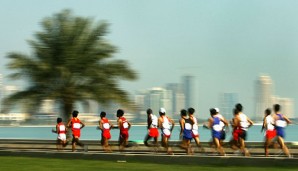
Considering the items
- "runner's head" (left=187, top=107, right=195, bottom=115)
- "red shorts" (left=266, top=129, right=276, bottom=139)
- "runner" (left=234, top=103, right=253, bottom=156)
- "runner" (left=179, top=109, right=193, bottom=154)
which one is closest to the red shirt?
"runner" (left=179, top=109, right=193, bottom=154)

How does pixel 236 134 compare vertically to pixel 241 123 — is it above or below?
below

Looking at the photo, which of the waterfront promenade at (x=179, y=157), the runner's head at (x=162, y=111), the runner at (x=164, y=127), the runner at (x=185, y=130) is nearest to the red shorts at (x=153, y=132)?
the runner at (x=164, y=127)

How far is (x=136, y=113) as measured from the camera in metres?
33.7

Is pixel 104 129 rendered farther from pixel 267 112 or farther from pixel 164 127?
pixel 267 112

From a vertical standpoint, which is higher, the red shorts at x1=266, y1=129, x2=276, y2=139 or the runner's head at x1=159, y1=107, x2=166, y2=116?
the runner's head at x1=159, y1=107, x2=166, y2=116

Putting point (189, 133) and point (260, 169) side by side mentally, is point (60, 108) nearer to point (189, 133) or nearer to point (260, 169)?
point (189, 133)

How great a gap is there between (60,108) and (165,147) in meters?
12.4

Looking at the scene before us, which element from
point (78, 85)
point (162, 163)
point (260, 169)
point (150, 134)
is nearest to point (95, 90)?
point (78, 85)

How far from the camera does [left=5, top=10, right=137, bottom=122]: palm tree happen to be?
106 ft

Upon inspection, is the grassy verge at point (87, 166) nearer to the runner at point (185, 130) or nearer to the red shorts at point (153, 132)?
the runner at point (185, 130)

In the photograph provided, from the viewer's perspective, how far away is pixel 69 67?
32312mm

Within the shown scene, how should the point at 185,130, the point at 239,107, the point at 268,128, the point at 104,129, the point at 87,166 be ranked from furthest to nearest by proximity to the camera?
the point at 104,129
the point at 185,130
the point at 268,128
the point at 239,107
the point at 87,166

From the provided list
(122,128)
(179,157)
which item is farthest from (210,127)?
(122,128)

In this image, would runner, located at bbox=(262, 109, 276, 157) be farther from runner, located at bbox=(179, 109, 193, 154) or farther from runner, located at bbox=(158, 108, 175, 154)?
runner, located at bbox=(158, 108, 175, 154)
